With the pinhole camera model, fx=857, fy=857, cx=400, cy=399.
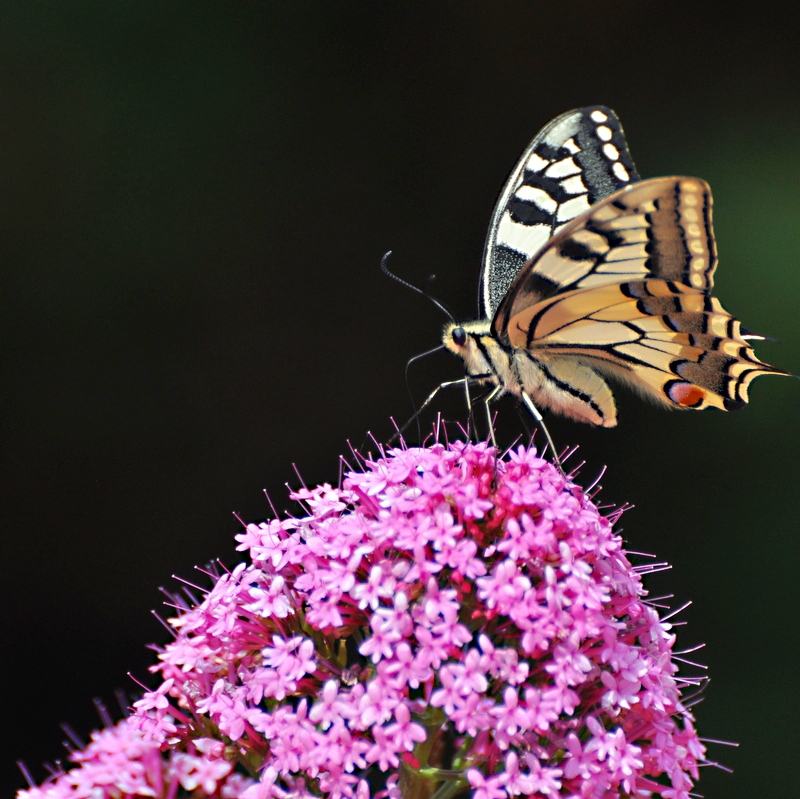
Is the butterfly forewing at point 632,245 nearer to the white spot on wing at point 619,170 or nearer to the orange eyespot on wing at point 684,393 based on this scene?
the orange eyespot on wing at point 684,393

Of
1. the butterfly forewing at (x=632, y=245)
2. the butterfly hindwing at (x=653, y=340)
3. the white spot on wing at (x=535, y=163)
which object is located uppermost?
the white spot on wing at (x=535, y=163)

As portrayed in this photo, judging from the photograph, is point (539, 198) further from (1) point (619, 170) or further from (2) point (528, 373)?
(2) point (528, 373)

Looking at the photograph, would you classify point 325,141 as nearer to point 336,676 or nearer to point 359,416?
point 359,416

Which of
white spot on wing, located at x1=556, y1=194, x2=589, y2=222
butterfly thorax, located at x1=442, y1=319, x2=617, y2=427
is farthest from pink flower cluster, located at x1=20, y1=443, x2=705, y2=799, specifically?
white spot on wing, located at x1=556, y1=194, x2=589, y2=222

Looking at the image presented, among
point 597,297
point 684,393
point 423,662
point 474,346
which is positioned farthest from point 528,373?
point 423,662

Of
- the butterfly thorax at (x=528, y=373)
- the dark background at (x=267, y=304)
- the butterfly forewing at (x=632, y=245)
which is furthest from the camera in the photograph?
the dark background at (x=267, y=304)

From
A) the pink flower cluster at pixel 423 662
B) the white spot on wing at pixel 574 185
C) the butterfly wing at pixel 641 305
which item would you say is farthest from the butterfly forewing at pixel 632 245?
the pink flower cluster at pixel 423 662

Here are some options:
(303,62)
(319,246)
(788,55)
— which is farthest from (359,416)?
(788,55)

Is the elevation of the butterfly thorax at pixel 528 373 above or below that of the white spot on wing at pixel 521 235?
below
